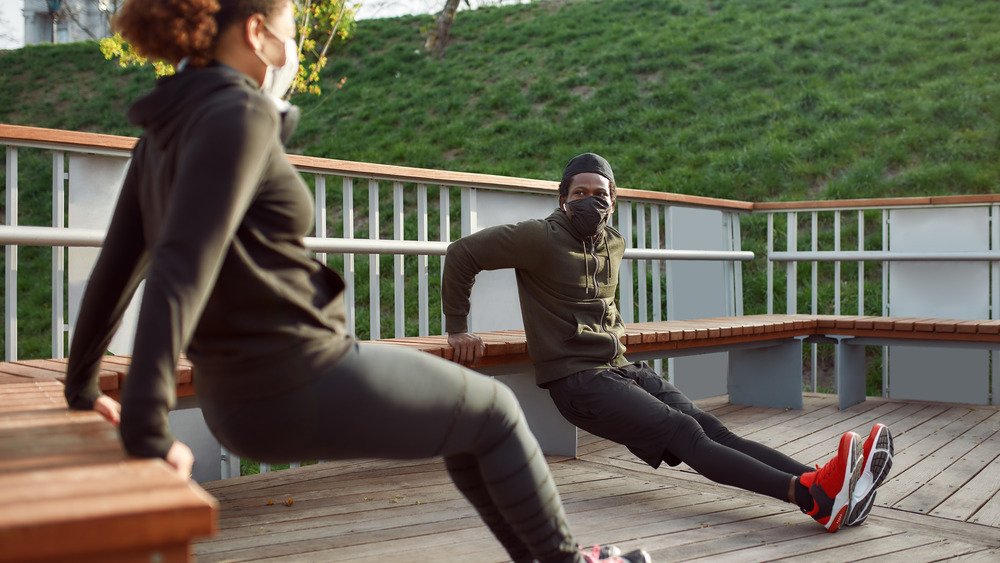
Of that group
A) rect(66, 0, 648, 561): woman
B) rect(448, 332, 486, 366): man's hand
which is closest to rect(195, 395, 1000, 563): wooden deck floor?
rect(448, 332, 486, 366): man's hand

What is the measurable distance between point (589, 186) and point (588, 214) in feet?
0.42

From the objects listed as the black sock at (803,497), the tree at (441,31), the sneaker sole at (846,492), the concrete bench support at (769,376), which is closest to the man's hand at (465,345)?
the black sock at (803,497)

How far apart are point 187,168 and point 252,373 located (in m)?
0.33

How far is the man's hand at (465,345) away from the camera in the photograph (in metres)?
3.52

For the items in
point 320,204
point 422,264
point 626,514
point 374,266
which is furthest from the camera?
point 422,264

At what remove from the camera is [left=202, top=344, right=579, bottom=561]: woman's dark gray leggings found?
1.44 metres

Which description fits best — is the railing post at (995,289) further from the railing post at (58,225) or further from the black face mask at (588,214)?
the railing post at (58,225)

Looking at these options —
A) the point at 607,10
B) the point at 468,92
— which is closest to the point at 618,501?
the point at 468,92

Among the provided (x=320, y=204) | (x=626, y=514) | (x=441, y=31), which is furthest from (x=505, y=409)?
(x=441, y=31)

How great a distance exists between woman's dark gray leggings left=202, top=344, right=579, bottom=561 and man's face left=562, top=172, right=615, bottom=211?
188cm

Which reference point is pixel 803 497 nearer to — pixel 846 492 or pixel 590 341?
pixel 846 492

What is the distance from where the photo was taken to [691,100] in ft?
40.4

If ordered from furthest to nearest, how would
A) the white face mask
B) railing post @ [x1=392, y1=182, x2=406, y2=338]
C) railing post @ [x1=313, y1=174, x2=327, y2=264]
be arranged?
railing post @ [x1=392, y1=182, x2=406, y2=338], railing post @ [x1=313, y1=174, x2=327, y2=264], the white face mask

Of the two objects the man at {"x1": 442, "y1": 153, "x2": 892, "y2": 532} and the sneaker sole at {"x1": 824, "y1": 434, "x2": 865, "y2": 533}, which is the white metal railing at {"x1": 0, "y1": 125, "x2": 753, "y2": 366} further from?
the sneaker sole at {"x1": 824, "y1": 434, "x2": 865, "y2": 533}
